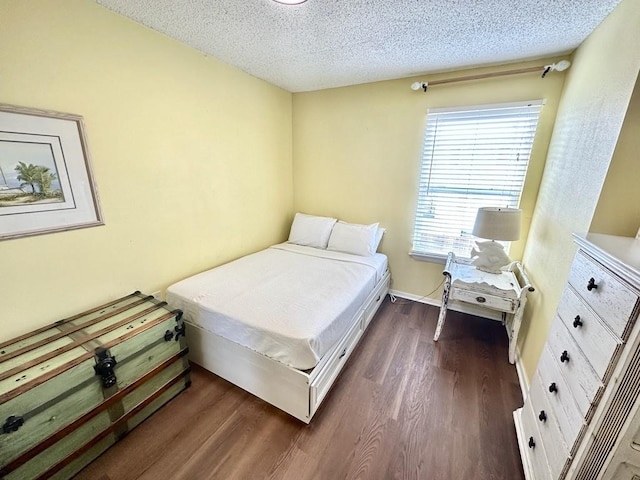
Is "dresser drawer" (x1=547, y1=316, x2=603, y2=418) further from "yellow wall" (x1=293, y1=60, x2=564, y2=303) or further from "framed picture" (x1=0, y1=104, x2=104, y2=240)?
"framed picture" (x1=0, y1=104, x2=104, y2=240)

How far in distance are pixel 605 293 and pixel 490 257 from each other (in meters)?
1.43

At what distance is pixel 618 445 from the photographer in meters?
0.76

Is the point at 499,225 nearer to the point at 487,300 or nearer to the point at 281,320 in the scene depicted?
the point at 487,300

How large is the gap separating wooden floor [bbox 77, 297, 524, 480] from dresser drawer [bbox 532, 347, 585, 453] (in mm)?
478

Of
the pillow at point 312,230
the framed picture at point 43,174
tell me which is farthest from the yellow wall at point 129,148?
the pillow at point 312,230

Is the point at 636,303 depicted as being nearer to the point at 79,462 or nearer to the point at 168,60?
the point at 79,462

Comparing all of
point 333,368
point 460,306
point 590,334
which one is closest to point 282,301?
point 333,368

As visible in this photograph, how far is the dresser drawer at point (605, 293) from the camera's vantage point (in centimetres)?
77

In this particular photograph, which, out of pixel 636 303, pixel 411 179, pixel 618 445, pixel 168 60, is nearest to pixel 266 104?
pixel 168 60

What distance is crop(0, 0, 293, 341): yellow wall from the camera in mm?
1292

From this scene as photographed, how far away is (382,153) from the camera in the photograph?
269 cm

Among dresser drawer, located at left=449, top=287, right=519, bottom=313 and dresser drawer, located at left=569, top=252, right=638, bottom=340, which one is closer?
dresser drawer, located at left=569, top=252, right=638, bottom=340

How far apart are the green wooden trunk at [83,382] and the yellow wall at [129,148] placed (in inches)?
9.7

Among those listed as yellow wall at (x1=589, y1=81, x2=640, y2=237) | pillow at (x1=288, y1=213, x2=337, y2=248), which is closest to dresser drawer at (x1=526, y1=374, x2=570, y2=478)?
yellow wall at (x1=589, y1=81, x2=640, y2=237)
